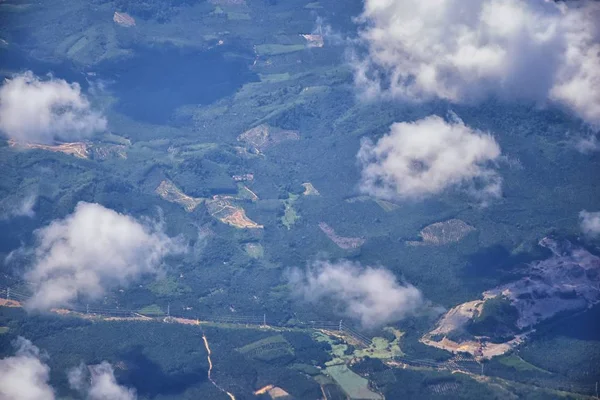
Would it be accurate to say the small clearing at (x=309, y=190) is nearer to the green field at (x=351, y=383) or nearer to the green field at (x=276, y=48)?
the green field at (x=351, y=383)

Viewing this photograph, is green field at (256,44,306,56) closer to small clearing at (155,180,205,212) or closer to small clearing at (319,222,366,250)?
small clearing at (155,180,205,212)

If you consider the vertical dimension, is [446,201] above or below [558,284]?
above

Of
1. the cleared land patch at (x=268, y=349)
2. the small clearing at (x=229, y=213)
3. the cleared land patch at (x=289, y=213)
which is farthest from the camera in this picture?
the cleared land patch at (x=289, y=213)

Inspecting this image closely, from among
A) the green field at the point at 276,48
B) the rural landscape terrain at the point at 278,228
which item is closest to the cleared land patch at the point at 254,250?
the rural landscape terrain at the point at 278,228

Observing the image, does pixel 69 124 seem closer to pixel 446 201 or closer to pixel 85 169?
pixel 85 169

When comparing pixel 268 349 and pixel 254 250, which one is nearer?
pixel 268 349

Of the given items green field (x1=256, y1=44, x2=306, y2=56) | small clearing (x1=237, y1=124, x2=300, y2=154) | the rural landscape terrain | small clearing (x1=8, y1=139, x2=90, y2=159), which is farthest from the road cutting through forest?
green field (x1=256, y1=44, x2=306, y2=56)

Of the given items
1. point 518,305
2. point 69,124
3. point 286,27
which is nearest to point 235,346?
point 518,305

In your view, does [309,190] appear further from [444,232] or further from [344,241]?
[444,232]

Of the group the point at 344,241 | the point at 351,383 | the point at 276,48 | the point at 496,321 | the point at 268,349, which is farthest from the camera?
the point at 276,48

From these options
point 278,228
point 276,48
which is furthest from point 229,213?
point 276,48

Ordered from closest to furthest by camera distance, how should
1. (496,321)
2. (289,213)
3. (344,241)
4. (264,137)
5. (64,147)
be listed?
(496,321)
(344,241)
(289,213)
(64,147)
(264,137)
